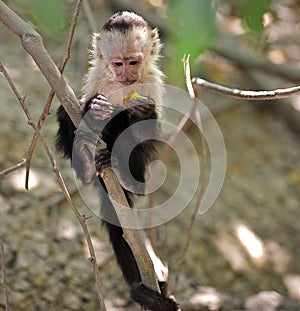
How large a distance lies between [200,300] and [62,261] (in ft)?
2.26

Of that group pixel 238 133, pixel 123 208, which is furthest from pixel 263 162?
pixel 123 208

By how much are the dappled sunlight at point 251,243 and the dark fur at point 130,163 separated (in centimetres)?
127

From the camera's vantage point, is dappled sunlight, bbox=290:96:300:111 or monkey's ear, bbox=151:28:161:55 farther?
dappled sunlight, bbox=290:96:300:111

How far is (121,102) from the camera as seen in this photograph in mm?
2340

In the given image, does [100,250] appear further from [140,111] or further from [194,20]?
[194,20]

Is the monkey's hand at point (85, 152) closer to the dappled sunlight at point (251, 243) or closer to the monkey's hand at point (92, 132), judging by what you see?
the monkey's hand at point (92, 132)

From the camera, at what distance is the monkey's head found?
2391 millimetres

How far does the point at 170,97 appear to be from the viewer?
4.59 meters

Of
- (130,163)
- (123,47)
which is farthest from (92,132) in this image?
(123,47)

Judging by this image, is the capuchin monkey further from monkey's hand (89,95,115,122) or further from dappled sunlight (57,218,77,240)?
dappled sunlight (57,218,77,240)

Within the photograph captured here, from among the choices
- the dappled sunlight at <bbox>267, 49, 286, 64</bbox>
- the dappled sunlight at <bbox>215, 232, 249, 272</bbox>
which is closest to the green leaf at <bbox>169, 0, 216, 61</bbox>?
the dappled sunlight at <bbox>215, 232, 249, 272</bbox>

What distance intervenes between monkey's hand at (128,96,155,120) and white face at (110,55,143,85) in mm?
137

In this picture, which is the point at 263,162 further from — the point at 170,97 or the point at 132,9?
the point at 132,9

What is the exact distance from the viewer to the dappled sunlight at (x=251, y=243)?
11.9 ft
